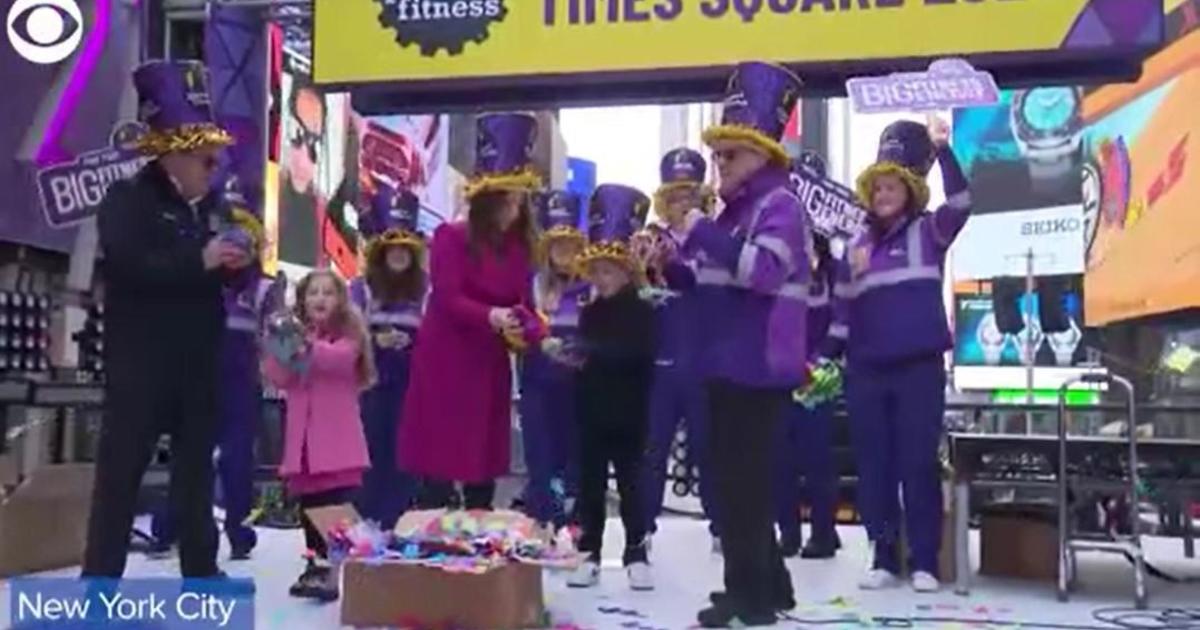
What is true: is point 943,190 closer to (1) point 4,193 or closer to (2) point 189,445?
(2) point 189,445

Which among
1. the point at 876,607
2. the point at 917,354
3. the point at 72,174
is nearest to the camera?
the point at 876,607

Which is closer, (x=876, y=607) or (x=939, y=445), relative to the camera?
(x=876, y=607)

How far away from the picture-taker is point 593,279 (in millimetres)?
4738

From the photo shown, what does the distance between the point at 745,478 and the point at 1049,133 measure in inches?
505

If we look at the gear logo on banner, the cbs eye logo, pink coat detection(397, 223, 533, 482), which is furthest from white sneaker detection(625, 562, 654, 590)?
the cbs eye logo

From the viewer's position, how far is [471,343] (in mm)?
4305

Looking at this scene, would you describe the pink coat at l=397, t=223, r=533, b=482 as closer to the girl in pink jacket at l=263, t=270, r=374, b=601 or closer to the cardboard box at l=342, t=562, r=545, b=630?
the girl in pink jacket at l=263, t=270, r=374, b=601

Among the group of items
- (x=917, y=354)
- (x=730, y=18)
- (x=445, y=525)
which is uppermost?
(x=730, y=18)

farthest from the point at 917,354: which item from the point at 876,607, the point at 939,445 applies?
the point at 876,607

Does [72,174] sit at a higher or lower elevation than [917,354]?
higher

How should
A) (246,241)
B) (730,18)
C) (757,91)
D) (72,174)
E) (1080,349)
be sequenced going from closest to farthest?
(246,241)
(757,91)
(72,174)
(730,18)
(1080,349)

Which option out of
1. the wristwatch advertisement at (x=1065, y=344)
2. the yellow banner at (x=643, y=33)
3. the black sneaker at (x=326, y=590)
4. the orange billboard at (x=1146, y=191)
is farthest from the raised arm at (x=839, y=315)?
the wristwatch advertisement at (x=1065, y=344)

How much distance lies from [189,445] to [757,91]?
1864 millimetres

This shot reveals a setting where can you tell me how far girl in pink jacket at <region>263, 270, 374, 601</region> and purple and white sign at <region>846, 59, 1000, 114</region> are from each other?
7.97 feet
